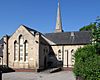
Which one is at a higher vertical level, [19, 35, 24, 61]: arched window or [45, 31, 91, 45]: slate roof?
[45, 31, 91, 45]: slate roof

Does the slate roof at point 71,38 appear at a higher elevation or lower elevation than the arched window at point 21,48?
higher

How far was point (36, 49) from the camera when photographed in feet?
171

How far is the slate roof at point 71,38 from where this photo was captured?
59.7m

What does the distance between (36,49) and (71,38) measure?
43.9 ft

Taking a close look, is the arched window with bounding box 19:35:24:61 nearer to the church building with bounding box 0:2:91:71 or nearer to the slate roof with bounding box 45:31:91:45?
the church building with bounding box 0:2:91:71

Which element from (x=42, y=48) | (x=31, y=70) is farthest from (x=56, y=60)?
(x=31, y=70)

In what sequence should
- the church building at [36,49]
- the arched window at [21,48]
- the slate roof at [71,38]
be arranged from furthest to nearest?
the slate roof at [71,38] → the arched window at [21,48] → the church building at [36,49]

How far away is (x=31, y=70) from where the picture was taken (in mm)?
50938

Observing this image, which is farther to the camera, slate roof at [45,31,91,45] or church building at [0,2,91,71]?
slate roof at [45,31,91,45]

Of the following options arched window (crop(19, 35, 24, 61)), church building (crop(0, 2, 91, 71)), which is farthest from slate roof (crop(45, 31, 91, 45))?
arched window (crop(19, 35, 24, 61))

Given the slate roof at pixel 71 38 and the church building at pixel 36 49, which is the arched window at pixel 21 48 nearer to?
the church building at pixel 36 49

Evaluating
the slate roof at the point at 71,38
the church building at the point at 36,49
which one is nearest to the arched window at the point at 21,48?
the church building at the point at 36,49

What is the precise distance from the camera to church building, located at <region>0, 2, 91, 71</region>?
52438 millimetres

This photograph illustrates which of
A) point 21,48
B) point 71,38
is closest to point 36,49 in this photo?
point 21,48
